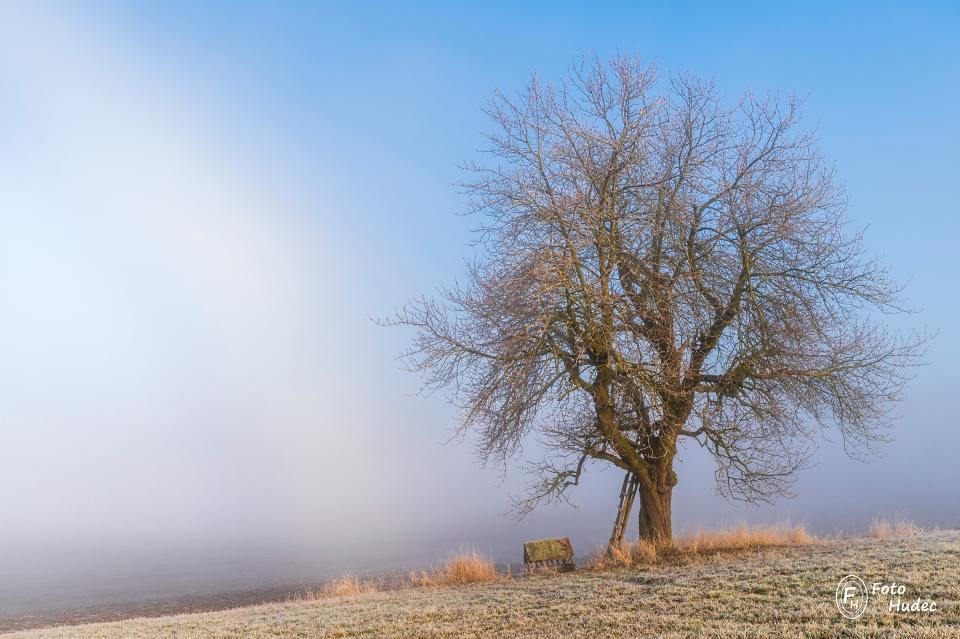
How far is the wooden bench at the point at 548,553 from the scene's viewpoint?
16984 millimetres

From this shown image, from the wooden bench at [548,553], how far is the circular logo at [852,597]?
7.25 meters

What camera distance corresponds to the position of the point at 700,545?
1698cm

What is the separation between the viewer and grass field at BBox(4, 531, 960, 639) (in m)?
8.72

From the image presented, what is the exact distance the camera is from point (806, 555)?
46.5 feet

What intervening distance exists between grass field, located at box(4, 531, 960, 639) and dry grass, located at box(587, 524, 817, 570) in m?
0.81

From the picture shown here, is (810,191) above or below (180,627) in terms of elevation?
above

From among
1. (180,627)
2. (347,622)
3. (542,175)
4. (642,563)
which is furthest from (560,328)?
(180,627)

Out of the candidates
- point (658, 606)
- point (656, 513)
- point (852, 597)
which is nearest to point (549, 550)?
point (656, 513)

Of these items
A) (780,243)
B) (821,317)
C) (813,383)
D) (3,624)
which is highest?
(780,243)

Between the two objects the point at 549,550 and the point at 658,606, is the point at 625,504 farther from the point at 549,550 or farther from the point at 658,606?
the point at 658,606

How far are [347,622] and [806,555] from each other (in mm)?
8657

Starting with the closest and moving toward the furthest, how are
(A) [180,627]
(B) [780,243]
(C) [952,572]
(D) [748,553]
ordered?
(C) [952,572] < (A) [180,627] < (D) [748,553] < (B) [780,243]

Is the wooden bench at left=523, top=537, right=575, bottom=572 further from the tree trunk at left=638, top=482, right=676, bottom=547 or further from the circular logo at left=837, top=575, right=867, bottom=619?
the circular logo at left=837, top=575, right=867, bottom=619

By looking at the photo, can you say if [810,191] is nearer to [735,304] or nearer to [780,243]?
[780,243]
